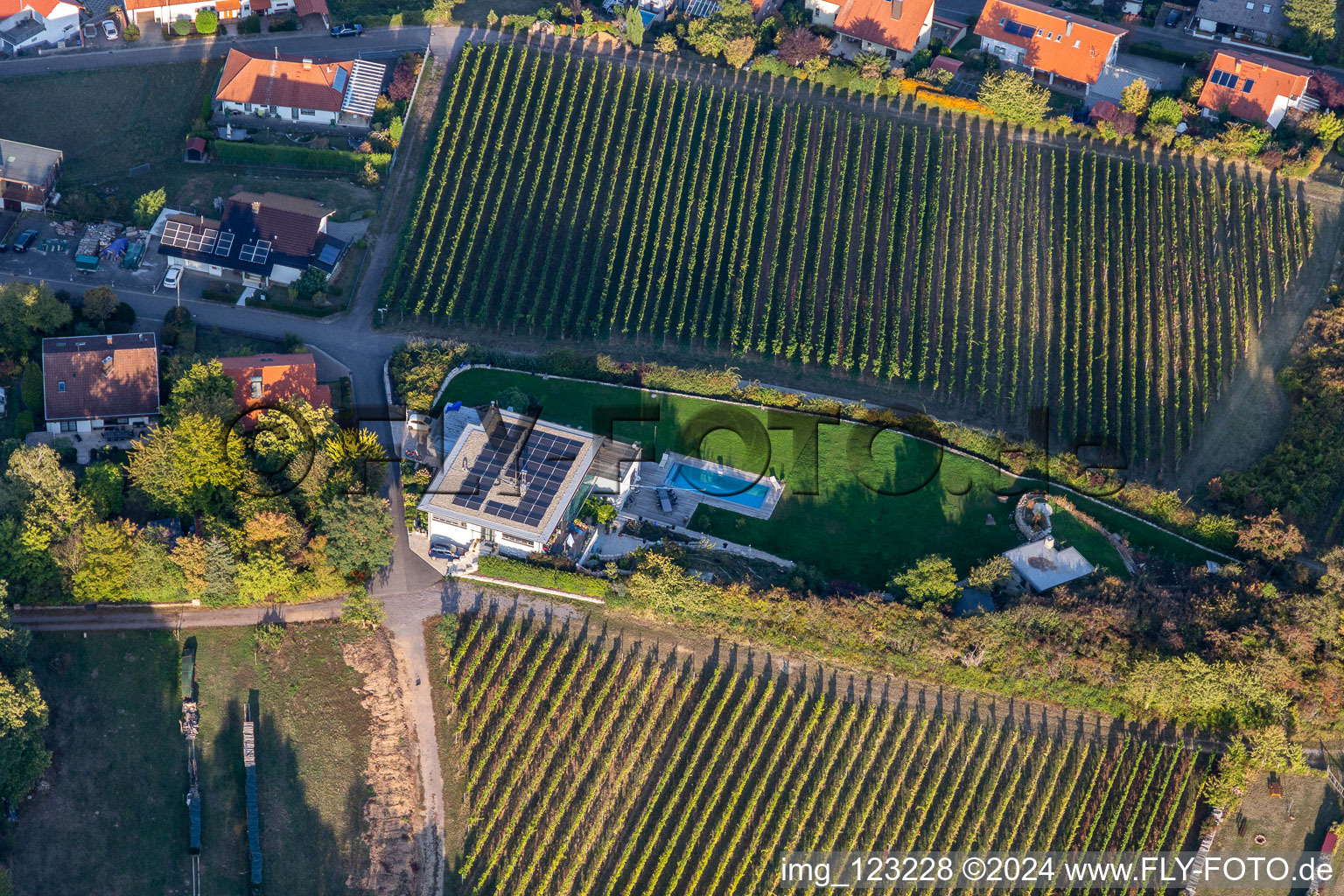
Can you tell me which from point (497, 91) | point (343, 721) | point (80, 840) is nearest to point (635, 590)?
point (343, 721)

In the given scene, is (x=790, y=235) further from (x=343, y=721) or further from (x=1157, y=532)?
(x=343, y=721)

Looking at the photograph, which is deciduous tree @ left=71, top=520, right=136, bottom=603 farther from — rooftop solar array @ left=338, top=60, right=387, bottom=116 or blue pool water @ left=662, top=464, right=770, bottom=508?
rooftop solar array @ left=338, top=60, right=387, bottom=116

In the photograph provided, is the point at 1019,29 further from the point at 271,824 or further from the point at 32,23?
the point at 271,824

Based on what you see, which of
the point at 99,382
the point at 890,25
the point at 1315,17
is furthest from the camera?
the point at 1315,17

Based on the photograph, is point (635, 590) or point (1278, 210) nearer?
point (635, 590)

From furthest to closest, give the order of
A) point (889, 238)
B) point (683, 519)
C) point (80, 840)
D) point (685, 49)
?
point (685, 49), point (889, 238), point (683, 519), point (80, 840)

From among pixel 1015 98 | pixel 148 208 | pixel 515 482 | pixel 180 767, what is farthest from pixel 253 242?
pixel 1015 98
